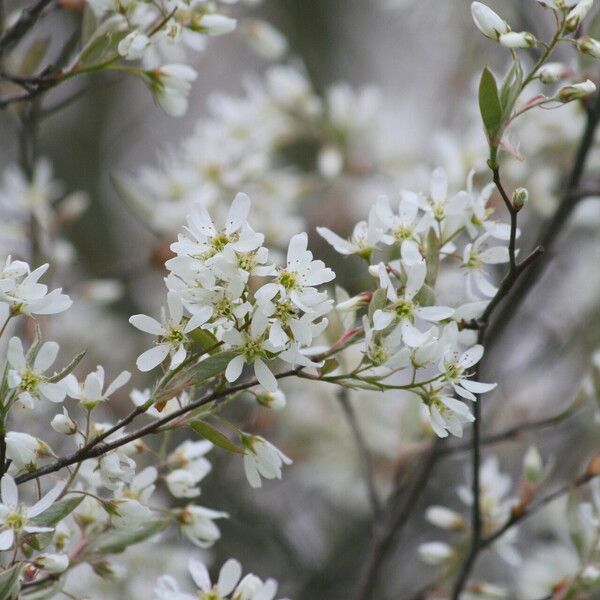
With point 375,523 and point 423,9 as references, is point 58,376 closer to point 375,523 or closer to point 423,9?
point 375,523

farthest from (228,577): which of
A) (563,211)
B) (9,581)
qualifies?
(563,211)

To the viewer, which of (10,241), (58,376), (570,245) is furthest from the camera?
(570,245)

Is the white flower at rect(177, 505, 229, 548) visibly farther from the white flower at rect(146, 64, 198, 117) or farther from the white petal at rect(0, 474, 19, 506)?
the white flower at rect(146, 64, 198, 117)

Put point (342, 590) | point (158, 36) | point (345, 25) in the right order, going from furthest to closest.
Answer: point (345, 25)
point (342, 590)
point (158, 36)

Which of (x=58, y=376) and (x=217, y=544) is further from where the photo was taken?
(x=217, y=544)

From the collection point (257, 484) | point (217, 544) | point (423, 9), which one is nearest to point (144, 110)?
point (423, 9)

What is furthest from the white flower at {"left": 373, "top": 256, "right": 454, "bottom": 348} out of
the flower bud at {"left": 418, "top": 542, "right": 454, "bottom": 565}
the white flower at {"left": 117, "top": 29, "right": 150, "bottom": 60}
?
the flower bud at {"left": 418, "top": 542, "right": 454, "bottom": 565}

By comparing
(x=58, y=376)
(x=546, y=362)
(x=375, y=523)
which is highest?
(x=58, y=376)
